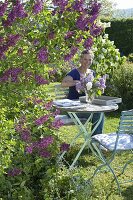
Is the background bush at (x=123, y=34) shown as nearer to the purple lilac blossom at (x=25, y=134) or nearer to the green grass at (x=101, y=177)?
the green grass at (x=101, y=177)

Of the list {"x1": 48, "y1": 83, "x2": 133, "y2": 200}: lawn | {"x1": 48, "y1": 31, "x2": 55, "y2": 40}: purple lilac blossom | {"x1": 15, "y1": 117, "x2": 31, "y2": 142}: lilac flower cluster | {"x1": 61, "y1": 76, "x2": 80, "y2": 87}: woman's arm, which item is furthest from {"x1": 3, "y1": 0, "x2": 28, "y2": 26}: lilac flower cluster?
{"x1": 61, "y1": 76, "x2": 80, "y2": 87}: woman's arm

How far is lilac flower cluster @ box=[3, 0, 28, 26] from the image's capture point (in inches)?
106

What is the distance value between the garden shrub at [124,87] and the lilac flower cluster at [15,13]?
635cm

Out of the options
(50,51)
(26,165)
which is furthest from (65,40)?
(26,165)

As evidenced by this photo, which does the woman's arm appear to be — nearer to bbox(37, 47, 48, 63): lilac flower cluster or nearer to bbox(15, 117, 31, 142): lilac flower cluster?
bbox(15, 117, 31, 142): lilac flower cluster

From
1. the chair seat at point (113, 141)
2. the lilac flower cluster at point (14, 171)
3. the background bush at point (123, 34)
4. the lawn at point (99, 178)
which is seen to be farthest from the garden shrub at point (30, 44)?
the background bush at point (123, 34)

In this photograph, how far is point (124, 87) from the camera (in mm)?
9039

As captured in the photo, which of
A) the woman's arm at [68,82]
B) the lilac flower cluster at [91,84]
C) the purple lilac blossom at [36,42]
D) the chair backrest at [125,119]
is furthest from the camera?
the woman's arm at [68,82]

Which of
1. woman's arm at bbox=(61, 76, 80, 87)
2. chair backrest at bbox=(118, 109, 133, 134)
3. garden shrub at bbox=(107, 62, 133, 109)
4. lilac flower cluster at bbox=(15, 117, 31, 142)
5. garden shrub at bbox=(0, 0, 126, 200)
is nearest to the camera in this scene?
garden shrub at bbox=(0, 0, 126, 200)

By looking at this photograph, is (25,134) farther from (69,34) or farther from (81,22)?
(81,22)

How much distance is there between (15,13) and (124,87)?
6.53 meters

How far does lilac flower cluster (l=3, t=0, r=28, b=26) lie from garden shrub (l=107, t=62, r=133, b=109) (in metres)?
6.35

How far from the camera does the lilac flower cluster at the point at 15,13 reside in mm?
2693

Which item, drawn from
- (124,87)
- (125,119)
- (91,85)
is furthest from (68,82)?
(124,87)
